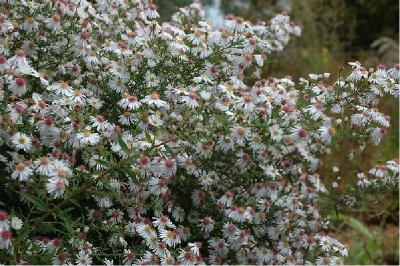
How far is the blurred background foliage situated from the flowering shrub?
386 mm

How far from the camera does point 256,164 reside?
2.43 meters

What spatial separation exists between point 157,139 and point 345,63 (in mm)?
4838

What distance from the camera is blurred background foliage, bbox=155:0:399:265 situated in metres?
3.38

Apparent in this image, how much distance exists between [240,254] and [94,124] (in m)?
0.80

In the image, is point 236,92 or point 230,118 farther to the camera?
point 236,92

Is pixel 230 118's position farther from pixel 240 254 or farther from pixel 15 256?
pixel 15 256

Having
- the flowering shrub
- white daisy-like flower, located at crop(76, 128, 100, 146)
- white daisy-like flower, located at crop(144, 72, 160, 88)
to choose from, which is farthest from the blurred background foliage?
white daisy-like flower, located at crop(76, 128, 100, 146)

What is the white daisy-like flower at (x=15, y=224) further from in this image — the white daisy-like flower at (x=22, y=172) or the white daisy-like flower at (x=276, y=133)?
the white daisy-like flower at (x=276, y=133)

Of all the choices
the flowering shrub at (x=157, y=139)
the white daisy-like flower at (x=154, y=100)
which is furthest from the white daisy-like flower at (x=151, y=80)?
the white daisy-like flower at (x=154, y=100)

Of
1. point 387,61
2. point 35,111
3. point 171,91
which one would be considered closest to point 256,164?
point 171,91

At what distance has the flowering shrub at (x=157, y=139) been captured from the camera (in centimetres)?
184

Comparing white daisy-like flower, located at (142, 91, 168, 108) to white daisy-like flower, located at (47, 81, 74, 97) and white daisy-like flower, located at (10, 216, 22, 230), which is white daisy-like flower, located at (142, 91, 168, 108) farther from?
white daisy-like flower, located at (10, 216, 22, 230)

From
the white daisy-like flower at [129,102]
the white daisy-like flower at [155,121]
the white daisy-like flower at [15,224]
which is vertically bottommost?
the white daisy-like flower at [15,224]

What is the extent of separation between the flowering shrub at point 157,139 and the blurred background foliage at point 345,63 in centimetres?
39
